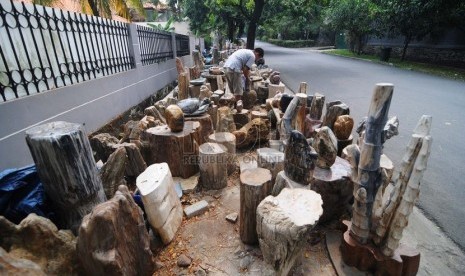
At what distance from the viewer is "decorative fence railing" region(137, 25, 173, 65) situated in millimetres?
6648

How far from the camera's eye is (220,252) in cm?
212

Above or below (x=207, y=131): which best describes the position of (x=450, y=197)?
→ below

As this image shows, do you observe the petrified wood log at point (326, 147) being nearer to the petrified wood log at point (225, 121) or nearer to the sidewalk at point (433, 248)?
the sidewalk at point (433, 248)

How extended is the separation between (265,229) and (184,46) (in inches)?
487

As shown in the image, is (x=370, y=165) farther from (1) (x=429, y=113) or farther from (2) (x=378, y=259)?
(1) (x=429, y=113)

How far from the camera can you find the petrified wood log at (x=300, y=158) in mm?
2014

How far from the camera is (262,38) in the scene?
4919 centimetres

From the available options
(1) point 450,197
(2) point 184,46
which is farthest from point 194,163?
(2) point 184,46

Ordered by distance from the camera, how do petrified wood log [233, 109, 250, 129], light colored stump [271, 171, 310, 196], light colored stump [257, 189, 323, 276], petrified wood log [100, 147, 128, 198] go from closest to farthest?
light colored stump [257, 189, 323, 276] < light colored stump [271, 171, 310, 196] < petrified wood log [100, 147, 128, 198] < petrified wood log [233, 109, 250, 129]

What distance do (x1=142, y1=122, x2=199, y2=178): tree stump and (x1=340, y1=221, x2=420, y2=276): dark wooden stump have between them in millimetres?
1911

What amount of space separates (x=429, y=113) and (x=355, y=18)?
1498cm

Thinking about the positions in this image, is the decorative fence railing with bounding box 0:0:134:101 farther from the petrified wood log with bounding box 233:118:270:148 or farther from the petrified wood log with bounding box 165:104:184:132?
the petrified wood log with bounding box 233:118:270:148

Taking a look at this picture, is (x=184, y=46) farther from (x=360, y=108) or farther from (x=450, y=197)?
(x=450, y=197)

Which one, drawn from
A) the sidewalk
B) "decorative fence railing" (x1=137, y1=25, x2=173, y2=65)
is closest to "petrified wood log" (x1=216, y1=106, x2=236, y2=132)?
the sidewalk
